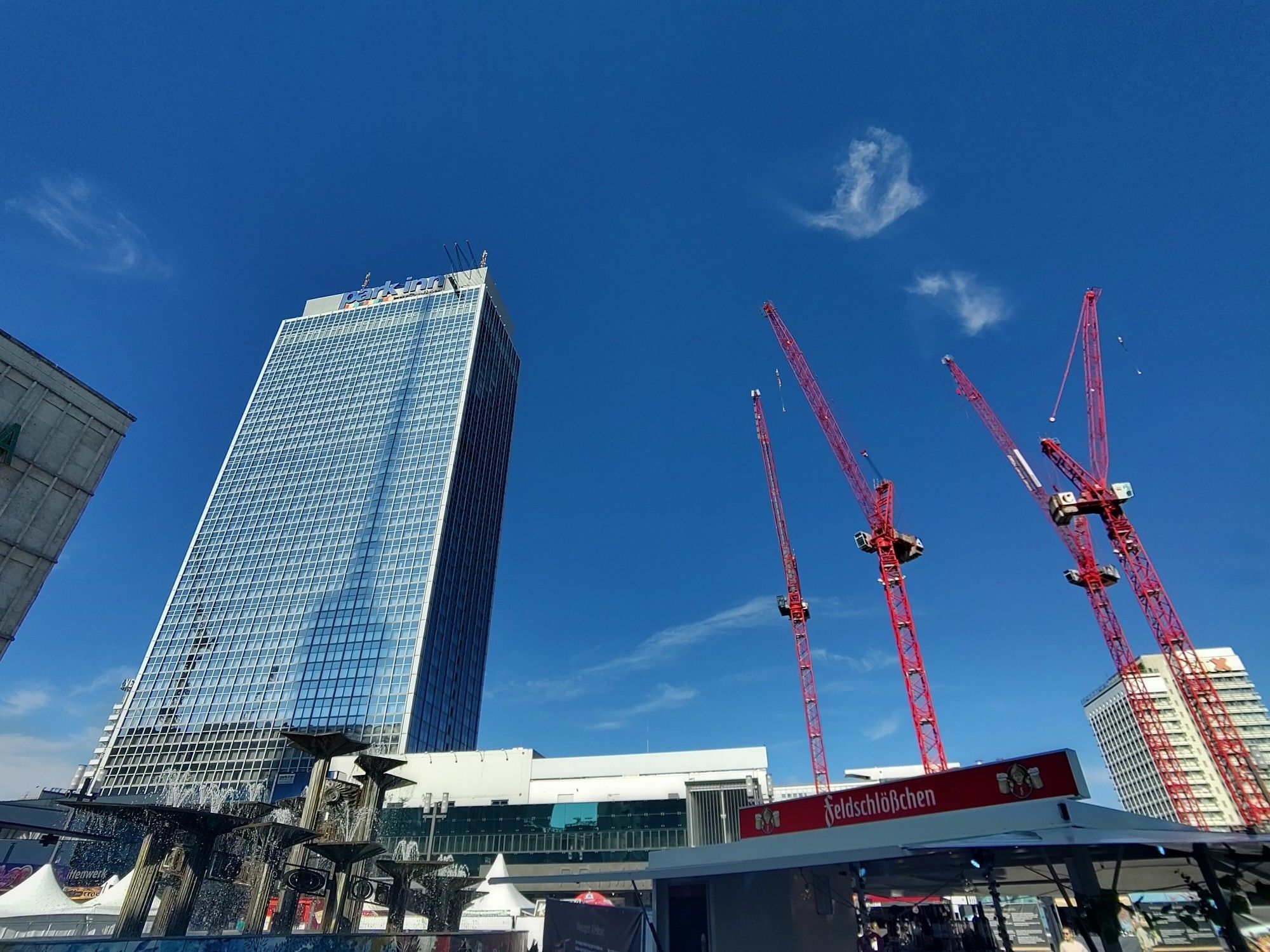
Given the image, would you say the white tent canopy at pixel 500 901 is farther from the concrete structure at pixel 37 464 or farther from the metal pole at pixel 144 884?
the concrete structure at pixel 37 464

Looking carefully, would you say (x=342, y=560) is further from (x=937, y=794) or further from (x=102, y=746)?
(x=937, y=794)

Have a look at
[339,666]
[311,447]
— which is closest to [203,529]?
[311,447]

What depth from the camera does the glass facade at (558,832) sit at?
61625 millimetres

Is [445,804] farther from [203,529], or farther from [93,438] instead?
[203,529]

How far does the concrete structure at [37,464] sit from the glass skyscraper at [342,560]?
280 ft

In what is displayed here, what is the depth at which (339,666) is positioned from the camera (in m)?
98.1

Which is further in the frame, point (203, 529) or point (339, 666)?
point (203, 529)

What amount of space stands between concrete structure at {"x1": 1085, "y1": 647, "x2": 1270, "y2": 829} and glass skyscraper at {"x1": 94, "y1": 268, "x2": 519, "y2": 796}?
14600 cm

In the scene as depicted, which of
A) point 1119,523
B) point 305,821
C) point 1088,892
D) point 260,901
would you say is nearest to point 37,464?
point 305,821

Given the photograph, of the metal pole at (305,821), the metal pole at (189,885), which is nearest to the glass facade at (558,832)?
the metal pole at (305,821)

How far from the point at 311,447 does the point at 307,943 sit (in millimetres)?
125858

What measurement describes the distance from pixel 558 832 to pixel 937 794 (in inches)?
2280

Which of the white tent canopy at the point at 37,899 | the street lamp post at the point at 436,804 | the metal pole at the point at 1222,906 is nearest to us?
the metal pole at the point at 1222,906

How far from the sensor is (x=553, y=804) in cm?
6512
